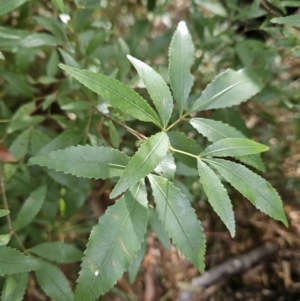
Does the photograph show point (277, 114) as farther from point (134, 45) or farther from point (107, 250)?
point (107, 250)

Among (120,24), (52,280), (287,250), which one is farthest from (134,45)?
(287,250)

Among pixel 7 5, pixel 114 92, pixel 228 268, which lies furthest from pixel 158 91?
pixel 228 268

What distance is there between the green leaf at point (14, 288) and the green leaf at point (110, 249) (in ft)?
0.98

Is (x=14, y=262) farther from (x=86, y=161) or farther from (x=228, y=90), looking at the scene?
(x=228, y=90)

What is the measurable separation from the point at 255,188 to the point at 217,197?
0.10 meters

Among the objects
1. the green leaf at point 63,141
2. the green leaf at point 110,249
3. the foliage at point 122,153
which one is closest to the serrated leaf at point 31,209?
the foliage at point 122,153

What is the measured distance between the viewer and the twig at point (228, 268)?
1872mm

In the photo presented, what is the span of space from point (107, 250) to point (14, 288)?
369 millimetres

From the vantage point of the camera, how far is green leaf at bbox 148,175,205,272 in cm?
Answer: 81

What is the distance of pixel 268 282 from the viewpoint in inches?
75.6

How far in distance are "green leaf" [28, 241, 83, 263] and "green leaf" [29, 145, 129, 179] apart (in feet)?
1.30

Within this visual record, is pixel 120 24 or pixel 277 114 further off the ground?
pixel 120 24

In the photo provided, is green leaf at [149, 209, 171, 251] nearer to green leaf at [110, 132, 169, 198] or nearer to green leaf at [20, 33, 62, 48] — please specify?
green leaf at [110, 132, 169, 198]

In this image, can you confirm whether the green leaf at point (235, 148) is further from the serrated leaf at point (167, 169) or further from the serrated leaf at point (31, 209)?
the serrated leaf at point (31, 209)
